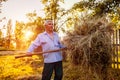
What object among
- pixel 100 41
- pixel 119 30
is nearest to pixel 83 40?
pixel 100 41

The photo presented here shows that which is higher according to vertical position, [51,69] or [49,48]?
[49,48]

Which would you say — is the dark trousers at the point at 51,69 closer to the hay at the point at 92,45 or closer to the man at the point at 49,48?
the man at the point at 49,48

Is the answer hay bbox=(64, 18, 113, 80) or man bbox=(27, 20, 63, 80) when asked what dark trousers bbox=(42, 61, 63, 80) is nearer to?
man bbox=(27, 20, 63, 80)

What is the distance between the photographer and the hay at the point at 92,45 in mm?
6332

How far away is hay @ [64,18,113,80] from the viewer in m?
6.33

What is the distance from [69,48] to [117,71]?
4541mm

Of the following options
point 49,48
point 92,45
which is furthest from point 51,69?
point 92,45

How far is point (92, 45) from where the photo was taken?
20.7 feet

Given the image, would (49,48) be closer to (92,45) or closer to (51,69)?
(51,69)

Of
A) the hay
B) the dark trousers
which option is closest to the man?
the dark trousers

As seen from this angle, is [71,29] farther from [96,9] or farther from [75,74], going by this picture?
[96,9]

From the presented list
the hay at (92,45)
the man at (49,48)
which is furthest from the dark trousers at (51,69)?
Result: the hay at (92,45)

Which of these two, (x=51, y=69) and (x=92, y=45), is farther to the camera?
(x=51, y=69)

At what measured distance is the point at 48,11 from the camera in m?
22.9
